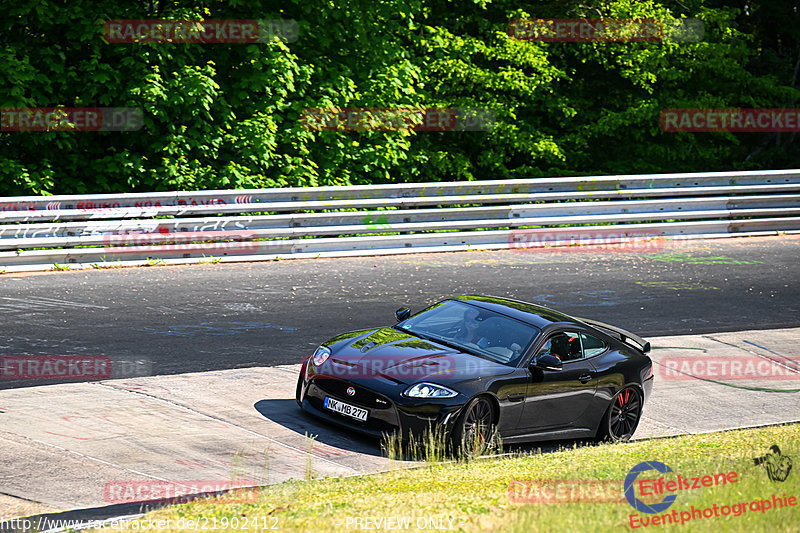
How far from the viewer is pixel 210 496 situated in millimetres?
7363

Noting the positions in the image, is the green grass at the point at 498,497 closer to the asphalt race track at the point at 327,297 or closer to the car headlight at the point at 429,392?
the car headlight at the point at 429,392

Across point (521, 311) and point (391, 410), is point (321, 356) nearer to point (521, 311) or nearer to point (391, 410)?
point (391, 410)

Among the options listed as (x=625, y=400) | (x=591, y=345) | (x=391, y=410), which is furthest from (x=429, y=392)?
(x=625, y=400)

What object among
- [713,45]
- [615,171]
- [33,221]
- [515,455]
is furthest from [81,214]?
[713,45]

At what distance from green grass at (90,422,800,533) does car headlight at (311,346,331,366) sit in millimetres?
1777

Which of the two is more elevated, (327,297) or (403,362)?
(403,362)

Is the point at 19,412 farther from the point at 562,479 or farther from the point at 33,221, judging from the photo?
the point at 33,221

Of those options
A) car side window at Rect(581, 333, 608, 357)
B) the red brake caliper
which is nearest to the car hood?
car side window at Rect(581, 333, 608, 357)

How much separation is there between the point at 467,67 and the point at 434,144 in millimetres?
2158

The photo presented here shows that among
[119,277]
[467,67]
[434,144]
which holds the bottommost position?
[119,277]

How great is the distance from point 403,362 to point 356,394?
56cm

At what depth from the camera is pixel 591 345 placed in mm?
10945

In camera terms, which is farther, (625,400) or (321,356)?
(625,400)

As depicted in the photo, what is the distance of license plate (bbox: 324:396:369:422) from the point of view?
966cm
